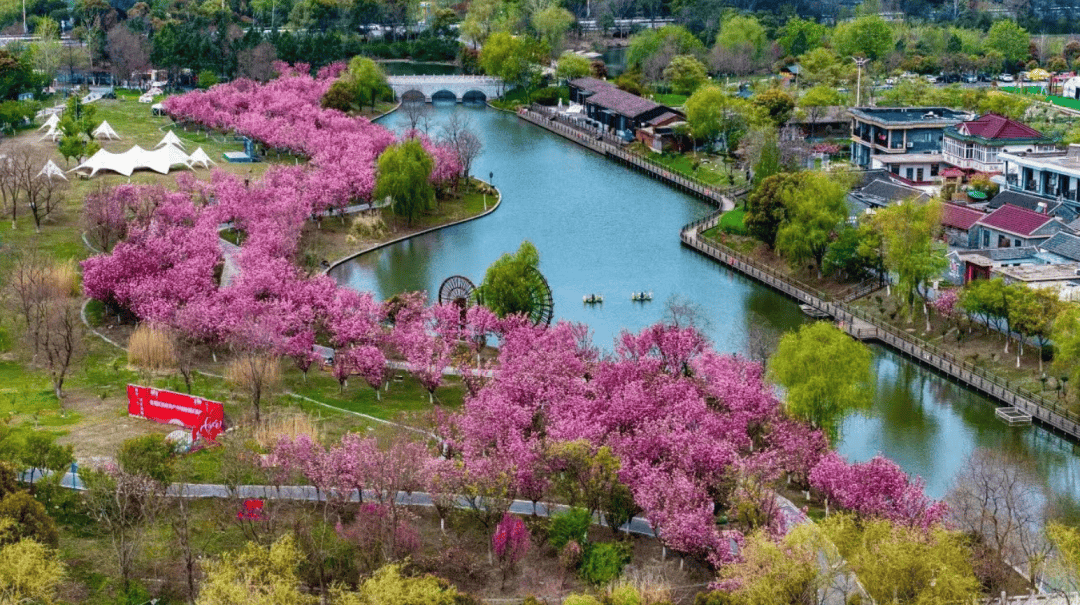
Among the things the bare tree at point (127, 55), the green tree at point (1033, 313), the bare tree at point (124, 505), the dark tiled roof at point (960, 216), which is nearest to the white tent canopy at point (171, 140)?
the bare tree at point (127, 55)

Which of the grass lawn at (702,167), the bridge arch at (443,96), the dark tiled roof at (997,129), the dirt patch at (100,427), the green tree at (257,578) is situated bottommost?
the bridge arch at (443,96)

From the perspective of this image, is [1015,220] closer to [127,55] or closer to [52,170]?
[52,170]

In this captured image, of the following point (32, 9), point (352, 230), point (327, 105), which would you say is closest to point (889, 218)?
point (352, 230)

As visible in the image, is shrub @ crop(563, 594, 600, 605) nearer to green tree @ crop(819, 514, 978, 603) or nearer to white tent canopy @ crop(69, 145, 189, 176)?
green tree @ crop(819, 514, 978, 603)

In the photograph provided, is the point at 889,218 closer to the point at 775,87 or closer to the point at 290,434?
the point at 290,434

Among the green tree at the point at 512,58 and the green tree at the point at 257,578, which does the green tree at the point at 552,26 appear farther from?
the green tree at the point at 257,578
